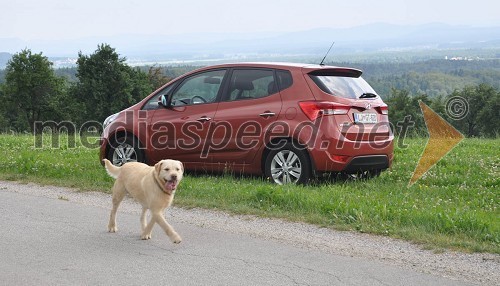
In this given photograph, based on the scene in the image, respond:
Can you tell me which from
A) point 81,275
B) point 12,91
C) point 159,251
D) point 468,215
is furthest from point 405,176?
point 12,91

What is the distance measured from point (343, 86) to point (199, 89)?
2.55 meters

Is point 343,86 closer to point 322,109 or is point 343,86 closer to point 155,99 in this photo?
point 322,109

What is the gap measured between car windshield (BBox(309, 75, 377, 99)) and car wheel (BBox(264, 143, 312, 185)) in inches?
40.3

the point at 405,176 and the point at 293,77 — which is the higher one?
the point at 293,77

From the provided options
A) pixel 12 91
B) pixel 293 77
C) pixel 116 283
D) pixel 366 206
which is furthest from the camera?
pixel 12 91

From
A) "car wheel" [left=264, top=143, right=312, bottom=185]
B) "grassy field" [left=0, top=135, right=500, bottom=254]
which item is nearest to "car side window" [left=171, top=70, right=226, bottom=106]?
"grassy field" [left=0, top=135, right=500, bottom=254]

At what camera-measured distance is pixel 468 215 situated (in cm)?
696

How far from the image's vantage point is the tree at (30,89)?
3000 inches

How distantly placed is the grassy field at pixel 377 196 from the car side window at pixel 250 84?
1377 millimetres

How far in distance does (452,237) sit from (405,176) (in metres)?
4.38

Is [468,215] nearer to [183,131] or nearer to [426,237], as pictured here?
[426,237]

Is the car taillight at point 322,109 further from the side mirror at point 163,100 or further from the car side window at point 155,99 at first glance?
the car side window at point 155,99

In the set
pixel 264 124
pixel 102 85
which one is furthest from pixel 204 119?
pixel 102 85

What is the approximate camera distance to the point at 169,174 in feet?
19.8
